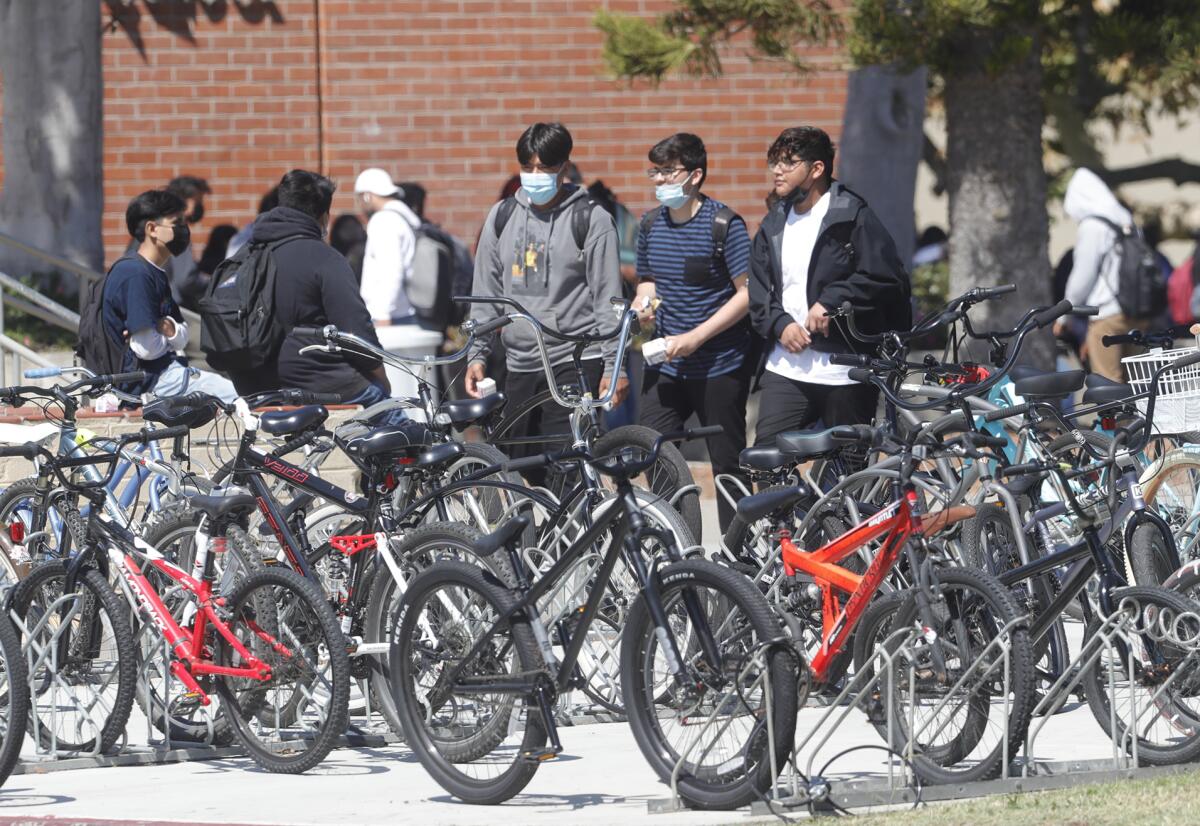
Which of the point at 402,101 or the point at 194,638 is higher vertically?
the point at 402,101

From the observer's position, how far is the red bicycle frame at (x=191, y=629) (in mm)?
6508

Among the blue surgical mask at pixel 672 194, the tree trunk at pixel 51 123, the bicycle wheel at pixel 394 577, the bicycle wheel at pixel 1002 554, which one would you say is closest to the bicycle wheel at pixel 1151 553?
the bicycle wheel at pixel 1002 554

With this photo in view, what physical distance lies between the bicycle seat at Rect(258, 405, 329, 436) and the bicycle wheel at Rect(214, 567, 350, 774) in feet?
1.81

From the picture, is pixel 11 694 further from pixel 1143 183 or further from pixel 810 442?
pixel 1143 183

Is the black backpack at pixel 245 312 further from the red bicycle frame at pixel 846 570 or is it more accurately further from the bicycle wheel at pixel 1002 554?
the bicycle wheel at pixel 1002 554

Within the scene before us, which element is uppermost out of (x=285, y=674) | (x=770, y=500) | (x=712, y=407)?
(x=712, y=407)

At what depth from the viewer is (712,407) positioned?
28.9 ft

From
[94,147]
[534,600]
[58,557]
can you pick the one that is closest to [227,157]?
[94,147]

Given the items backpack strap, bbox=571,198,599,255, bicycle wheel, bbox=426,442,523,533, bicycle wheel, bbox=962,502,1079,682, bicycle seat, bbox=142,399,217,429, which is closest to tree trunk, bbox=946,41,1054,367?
backpack strap, bbox=571,198,599,255

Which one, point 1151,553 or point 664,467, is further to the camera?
point 664,467

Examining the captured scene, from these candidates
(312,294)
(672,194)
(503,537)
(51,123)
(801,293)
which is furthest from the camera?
(51,123)

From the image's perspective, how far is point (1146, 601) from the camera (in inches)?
226

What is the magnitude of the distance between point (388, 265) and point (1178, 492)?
492 centimetres

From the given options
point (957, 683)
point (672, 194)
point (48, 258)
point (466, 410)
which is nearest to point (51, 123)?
point (48, 258)
